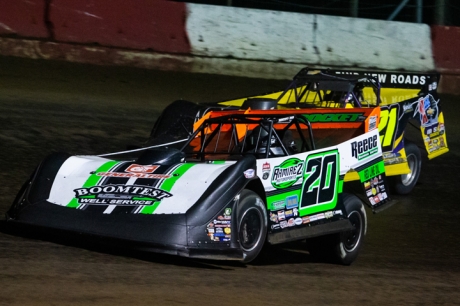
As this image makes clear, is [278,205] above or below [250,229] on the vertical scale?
above

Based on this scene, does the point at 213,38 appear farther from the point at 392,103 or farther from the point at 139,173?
the point at 139,173

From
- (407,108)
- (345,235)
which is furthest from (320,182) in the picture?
(407,108)

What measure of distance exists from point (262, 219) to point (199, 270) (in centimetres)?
56

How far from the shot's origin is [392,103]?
34.9ft

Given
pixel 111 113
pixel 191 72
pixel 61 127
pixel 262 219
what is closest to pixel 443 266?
pixel 262 219

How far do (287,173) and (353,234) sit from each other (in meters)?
0.76

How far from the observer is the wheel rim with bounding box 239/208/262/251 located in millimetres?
5641

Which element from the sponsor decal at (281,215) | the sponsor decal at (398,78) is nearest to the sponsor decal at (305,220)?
the sponsor decal at (281,215)

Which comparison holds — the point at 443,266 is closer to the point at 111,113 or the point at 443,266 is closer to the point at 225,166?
the point at 225,166

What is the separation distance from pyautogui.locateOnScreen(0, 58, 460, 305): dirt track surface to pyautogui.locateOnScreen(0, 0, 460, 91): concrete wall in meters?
1.68

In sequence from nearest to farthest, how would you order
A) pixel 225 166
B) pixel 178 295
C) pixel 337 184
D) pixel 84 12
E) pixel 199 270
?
pixel 178 295
pixel 199 270
pixel 225 166
pixel 337 184
pixel 84 12

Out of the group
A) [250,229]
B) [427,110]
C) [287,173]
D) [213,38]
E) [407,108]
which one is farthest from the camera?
[213,38]

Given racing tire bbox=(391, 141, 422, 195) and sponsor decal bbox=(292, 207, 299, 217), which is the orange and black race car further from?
racing tire bbox=(391, 141, 422, 195)

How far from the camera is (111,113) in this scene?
11.9 metres
